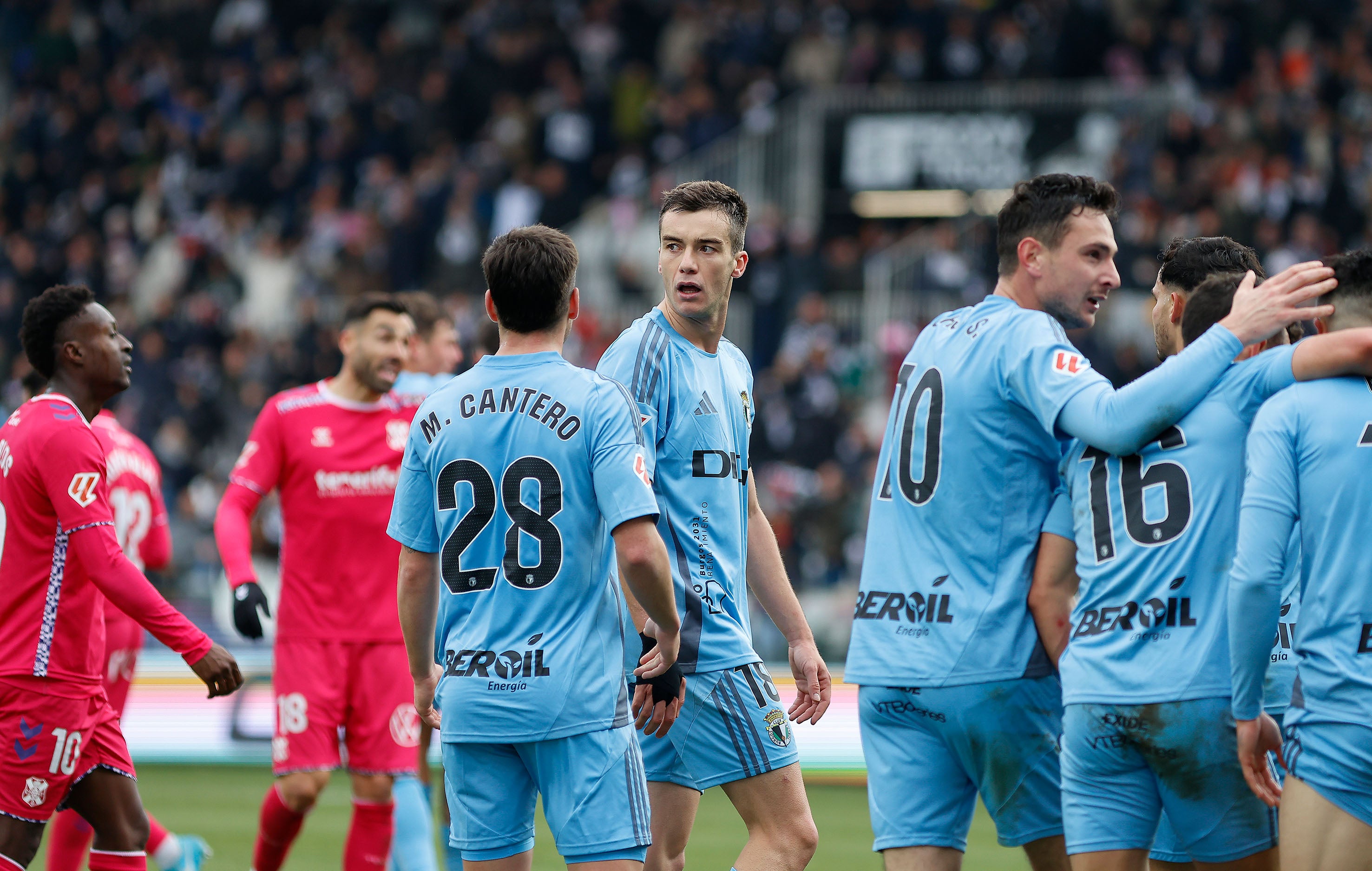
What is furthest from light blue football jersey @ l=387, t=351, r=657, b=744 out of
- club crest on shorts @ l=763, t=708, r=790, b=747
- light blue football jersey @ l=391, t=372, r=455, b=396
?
light blue football jersey @ l=391, t=372, r=455, b=396

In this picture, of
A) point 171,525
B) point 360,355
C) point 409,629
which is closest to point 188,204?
point 171,525

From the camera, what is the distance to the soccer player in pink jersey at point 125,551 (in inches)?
254

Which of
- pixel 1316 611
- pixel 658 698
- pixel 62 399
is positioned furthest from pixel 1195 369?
pixel 62 399

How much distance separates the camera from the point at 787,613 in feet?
17.2

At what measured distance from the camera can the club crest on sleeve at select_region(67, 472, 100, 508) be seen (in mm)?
5051

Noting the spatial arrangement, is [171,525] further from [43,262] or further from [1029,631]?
[1029,631]

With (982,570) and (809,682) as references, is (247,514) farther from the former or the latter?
(982,570)

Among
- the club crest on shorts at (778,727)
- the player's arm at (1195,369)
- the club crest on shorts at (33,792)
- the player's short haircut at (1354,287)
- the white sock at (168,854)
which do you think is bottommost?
the white sock at (168,854)

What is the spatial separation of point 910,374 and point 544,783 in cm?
163

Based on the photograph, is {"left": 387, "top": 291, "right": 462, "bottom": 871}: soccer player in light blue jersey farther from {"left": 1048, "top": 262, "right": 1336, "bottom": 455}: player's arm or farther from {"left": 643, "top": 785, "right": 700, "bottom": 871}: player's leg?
{"left": 1048, "top": 262, "right": 1336, "bottom": 455}: player's arm

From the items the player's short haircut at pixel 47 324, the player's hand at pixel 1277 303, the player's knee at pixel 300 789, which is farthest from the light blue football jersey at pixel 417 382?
the player's hand at pixel 1277 303

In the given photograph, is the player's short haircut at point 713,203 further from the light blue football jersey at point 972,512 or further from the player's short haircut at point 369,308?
the player's short haircut at point 369,308

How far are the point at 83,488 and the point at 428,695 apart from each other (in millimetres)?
1454

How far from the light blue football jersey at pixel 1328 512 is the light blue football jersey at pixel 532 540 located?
159 cm
